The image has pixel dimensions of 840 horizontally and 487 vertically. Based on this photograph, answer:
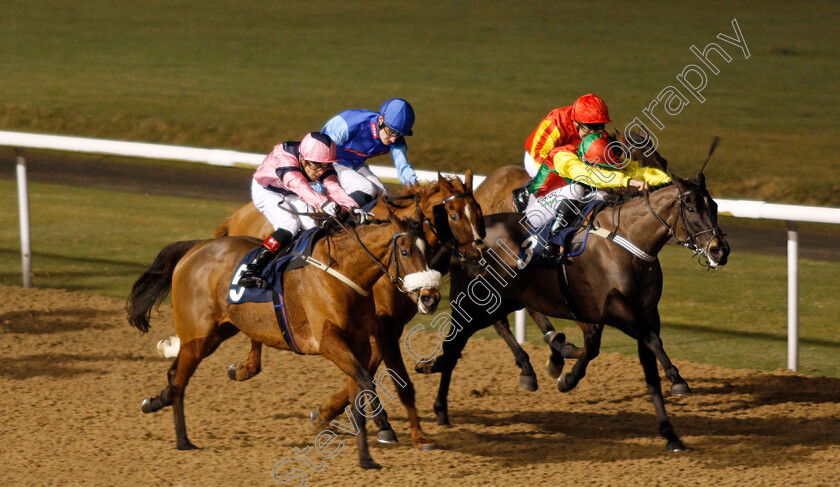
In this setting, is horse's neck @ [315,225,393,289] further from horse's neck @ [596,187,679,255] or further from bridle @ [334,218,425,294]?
horse's neck @ [596,187,679,255]

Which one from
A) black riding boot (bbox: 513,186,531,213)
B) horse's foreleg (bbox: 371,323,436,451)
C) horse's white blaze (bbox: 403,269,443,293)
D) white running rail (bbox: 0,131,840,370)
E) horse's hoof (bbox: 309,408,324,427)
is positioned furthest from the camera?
black riding boot (bbox: 513,186,531,213)

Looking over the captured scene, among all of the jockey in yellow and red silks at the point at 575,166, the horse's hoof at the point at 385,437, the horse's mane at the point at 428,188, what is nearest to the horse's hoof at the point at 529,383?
the jockey in yellow and red silks at the point at 575,166

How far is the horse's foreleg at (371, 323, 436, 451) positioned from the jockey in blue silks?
81cm

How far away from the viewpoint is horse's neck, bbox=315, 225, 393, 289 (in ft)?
17.2

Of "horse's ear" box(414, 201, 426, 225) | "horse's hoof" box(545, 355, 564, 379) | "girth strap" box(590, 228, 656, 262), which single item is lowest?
"horse's hoof" box(545, 355, 564, 379)

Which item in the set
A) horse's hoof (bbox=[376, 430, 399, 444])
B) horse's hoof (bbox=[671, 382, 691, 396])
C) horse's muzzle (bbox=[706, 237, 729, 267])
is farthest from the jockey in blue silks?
horse's hoof (bbox=[671, 382, 691, 396])

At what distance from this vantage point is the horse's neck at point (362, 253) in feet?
17.2

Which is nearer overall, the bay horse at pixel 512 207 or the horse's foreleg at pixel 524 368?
the bay horse at pixel 512 207

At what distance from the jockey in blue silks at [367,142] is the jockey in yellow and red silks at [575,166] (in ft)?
2.59

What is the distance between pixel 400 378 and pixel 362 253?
2.56ft

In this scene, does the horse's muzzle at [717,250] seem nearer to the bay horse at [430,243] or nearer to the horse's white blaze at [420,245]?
the bay horse at [430,243]

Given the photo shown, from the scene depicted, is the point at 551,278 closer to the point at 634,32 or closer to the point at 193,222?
the point at 193,222

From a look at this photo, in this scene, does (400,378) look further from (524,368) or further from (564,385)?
(524,368)

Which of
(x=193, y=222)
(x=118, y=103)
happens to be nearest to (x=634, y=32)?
(x=118, y=103)
